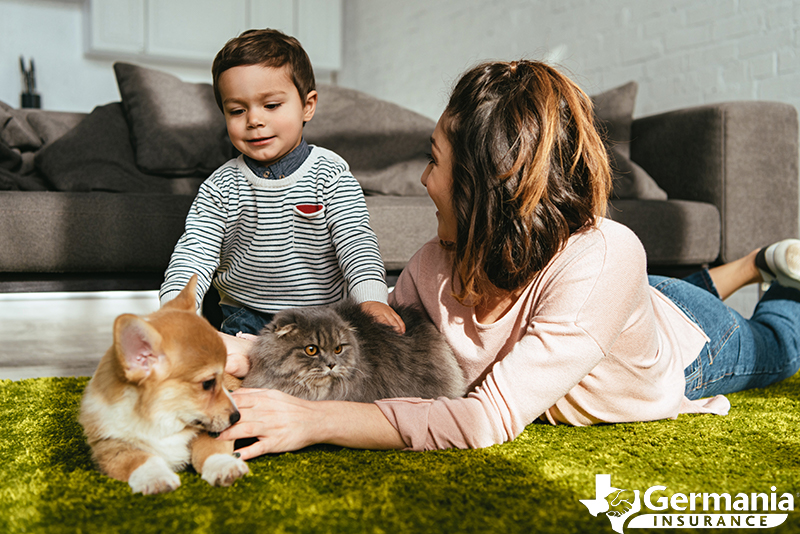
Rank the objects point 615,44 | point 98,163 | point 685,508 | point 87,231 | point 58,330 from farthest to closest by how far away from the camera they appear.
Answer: point 615,44
point 58,330
point 98,163
point 87,231
point 685,508

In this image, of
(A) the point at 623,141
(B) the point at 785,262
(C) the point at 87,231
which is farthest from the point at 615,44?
(C) the point at 87,231

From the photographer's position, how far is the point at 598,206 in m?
1.17

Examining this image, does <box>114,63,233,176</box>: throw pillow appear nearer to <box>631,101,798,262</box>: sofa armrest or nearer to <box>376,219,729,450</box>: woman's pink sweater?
<box>376,219,729,450</box>: woman's pink sweater

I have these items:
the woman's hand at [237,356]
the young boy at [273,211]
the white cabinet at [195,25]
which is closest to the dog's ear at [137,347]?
the woman's hand at [237,356]

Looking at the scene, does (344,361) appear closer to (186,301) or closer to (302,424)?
(302,424)

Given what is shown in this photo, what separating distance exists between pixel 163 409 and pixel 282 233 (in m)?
0.75

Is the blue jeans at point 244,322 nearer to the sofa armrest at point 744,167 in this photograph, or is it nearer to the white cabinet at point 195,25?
the sofa armrest at point 744,167

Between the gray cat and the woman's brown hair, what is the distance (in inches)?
8.8

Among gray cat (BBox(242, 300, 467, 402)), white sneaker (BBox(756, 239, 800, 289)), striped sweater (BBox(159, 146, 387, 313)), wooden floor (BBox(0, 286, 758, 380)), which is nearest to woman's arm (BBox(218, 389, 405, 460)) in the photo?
gray cat (BBox(242, 300, 467, 402))

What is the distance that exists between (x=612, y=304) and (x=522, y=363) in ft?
0.68

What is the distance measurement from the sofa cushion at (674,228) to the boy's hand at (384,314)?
1.56 meters

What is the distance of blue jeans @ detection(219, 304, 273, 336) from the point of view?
1650mm

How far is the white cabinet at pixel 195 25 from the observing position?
19.0ft

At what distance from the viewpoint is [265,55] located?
150 cm
